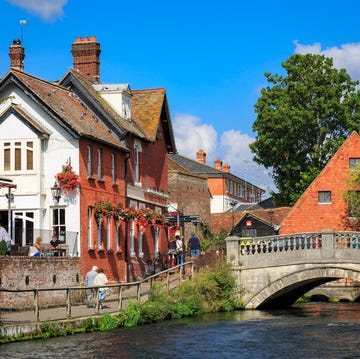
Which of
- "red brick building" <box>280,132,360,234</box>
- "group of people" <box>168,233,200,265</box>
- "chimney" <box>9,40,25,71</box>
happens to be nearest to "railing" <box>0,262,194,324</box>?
"group of people" <box>168,233,200,265</box>

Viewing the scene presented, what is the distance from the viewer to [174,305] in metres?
37.6

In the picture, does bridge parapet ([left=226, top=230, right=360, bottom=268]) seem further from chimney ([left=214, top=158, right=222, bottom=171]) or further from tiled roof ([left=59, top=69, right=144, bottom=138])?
chimney ([left=214, top=158, right=222, bottom=171])

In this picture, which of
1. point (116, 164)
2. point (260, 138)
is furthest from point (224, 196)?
point (116, 164)

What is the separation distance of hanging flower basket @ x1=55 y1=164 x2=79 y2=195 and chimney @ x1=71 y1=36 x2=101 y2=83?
462 inches

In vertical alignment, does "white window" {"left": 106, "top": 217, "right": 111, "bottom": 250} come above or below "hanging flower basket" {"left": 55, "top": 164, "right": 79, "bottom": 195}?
below

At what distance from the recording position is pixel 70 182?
1642 inches

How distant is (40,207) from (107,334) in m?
12.8

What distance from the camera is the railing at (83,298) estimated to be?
30.1 meters

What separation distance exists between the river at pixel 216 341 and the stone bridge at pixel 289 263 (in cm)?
391

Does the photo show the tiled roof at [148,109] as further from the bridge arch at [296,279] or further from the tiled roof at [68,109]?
the bridge arch at [296,279]

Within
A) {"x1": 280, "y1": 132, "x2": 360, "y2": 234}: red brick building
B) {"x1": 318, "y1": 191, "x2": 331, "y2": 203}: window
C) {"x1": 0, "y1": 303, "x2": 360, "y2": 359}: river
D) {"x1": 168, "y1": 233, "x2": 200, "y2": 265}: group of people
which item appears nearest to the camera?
{"x1": 0, "y1": 303, "x2": 360, "y2": 359}: river

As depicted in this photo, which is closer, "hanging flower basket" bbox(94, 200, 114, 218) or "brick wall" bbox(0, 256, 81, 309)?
"brick wall" bbox(0, 256, 81, 309)

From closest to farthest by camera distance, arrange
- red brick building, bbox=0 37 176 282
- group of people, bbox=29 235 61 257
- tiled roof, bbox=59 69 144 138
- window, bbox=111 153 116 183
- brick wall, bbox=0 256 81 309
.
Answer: brick wall, bbox=0 256 81 309 < group of people, bbox=29 235 61 257 < red brick building, bbox=0 37 176 282 < window, bbox=111 153 116 183 < tiled roof, bbox=59 69 144 138

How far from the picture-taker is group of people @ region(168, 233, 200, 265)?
47.8 metres
